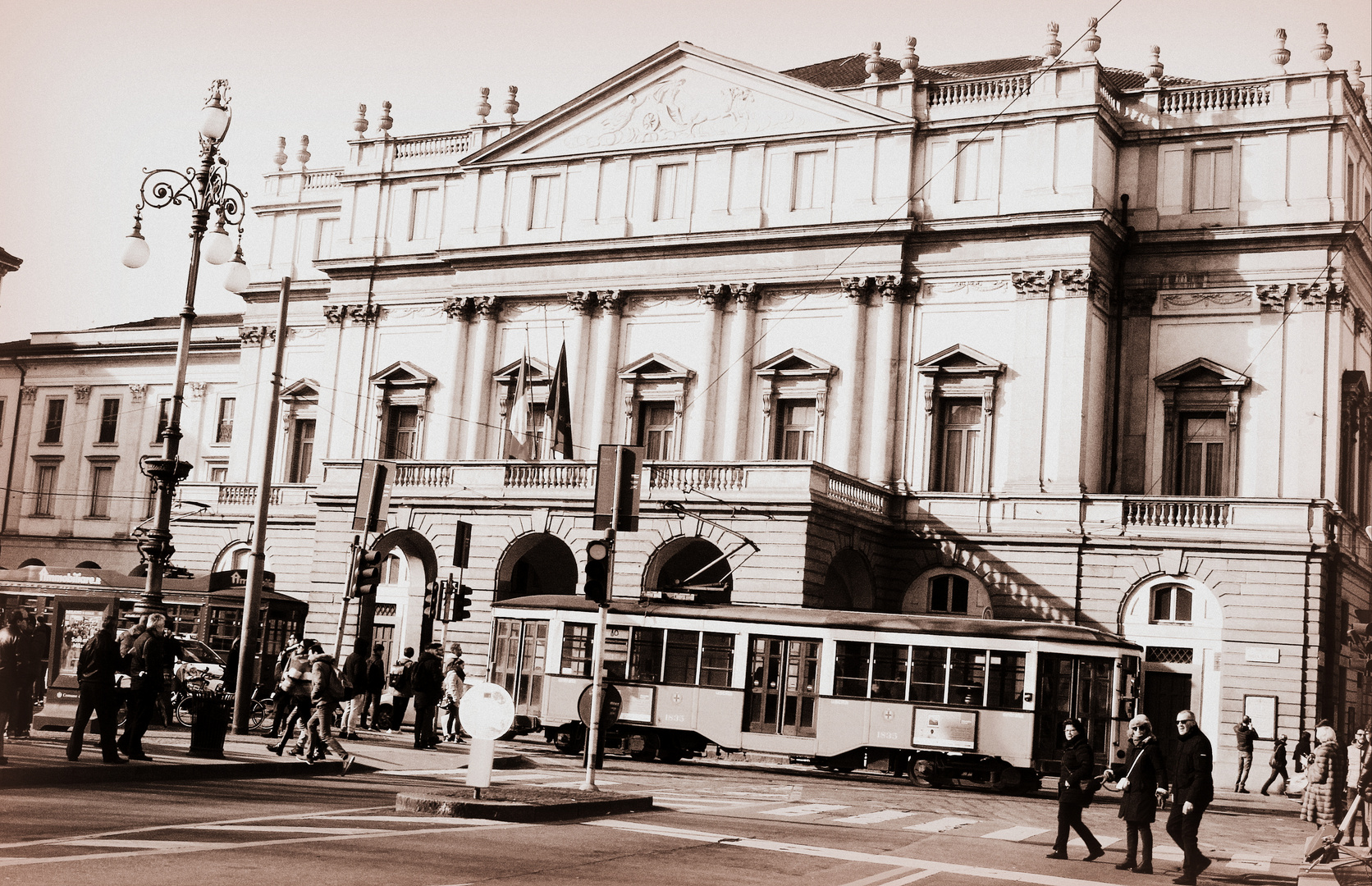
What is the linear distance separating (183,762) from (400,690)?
41.9 feet

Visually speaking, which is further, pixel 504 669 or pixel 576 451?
pixel 576 451

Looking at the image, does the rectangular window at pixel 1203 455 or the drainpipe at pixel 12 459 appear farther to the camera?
the drainpipe at pixel 12 459

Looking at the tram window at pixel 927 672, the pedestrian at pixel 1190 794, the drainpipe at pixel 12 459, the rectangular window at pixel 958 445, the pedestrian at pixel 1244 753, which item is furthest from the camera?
the drainpipe at pixel 12 459

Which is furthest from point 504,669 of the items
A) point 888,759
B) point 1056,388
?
point 1056,388

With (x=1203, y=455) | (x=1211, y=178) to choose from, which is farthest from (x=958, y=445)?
(x=1211, y=178)

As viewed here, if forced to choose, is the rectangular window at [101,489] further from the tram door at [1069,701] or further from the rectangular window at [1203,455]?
the tram door at [1069,701]

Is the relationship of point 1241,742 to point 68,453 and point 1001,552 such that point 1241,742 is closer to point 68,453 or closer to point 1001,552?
point 1001,552

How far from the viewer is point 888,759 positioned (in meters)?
30.6

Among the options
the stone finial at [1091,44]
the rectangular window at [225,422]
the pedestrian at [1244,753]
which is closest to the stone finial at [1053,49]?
the stone finial at [1091,44]

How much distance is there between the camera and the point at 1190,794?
1733 cm

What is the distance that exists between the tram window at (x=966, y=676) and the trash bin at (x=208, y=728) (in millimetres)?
14068

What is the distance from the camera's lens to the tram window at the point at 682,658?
104 feet

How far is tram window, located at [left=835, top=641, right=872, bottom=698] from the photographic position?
3047cm

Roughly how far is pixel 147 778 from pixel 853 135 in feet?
101
